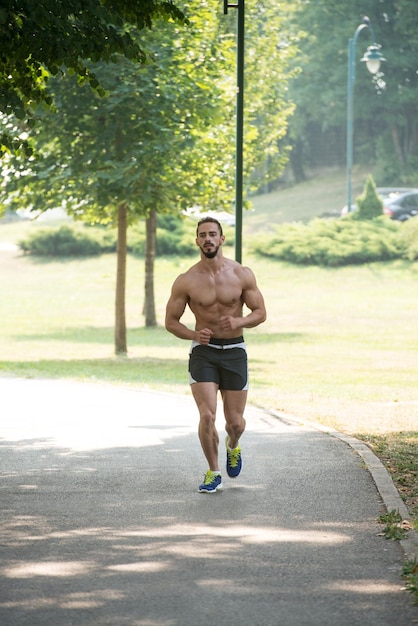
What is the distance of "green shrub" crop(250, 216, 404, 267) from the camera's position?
48.0m

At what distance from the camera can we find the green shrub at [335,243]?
47969mm

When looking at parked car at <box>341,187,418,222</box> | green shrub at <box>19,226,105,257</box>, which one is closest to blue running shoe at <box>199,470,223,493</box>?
green shrub at <box>19,226,105,257</box>

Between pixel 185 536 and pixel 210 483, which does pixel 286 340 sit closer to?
pixel 210 483

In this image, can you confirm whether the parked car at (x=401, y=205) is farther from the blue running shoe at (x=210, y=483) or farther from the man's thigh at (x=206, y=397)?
the blue running shoe at (x=210, y=483)

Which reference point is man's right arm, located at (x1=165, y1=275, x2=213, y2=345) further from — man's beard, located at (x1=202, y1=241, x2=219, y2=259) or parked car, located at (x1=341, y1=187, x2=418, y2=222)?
parked car, located at (x1=341, y1=187, x2=418, y2=222)

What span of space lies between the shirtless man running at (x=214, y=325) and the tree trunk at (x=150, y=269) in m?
23.9

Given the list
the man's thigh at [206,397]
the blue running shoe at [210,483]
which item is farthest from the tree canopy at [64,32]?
the blue running shoe at [210,483]

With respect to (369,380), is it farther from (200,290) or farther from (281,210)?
(281,210)

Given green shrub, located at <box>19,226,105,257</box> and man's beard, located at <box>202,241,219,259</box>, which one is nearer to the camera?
man's beard, located at <box>202,241,219,259</box>

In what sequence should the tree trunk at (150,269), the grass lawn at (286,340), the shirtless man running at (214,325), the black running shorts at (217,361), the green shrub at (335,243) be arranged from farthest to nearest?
the green shrub at (335,243), the tree trunk at (150,269), the grass lawn at (286,340), the black running shorts at (217,361), the shirtless man running at (214,325)

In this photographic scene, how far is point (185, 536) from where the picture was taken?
7965mm

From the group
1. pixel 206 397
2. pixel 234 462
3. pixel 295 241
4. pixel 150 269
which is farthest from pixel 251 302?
pixel 295 241

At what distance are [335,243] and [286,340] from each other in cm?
1797

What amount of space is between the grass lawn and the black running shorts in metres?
1.53
